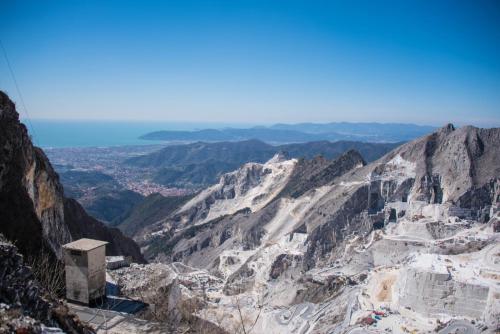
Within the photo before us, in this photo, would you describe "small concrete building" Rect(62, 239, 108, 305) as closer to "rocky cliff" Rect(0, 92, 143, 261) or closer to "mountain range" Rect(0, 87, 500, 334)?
"mountain range" Rect(0, 87, 500, 334)

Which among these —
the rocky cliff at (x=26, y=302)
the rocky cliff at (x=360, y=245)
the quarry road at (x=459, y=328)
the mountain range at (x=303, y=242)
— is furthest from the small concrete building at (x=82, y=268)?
the quarry road at (x=459, y=328)

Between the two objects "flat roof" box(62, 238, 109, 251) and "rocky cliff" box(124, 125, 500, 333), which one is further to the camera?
"rocky cliff" box(124, 125, 500, 333)

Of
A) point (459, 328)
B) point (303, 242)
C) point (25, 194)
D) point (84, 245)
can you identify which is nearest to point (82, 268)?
point (84, 245)

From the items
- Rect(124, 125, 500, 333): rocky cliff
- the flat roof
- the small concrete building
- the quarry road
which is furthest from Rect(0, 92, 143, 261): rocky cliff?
the quarry road

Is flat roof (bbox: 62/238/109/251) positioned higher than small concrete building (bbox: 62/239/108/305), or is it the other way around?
flat roof (bbox: 62/238/109/251)

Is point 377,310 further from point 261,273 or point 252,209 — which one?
point 252,209

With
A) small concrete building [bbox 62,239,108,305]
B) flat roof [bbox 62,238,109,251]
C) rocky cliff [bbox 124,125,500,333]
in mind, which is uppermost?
flat roof [bbox 62,238,109,251]

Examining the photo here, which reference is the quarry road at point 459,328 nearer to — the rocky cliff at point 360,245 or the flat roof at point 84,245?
the rocky cliff at point 360,245
